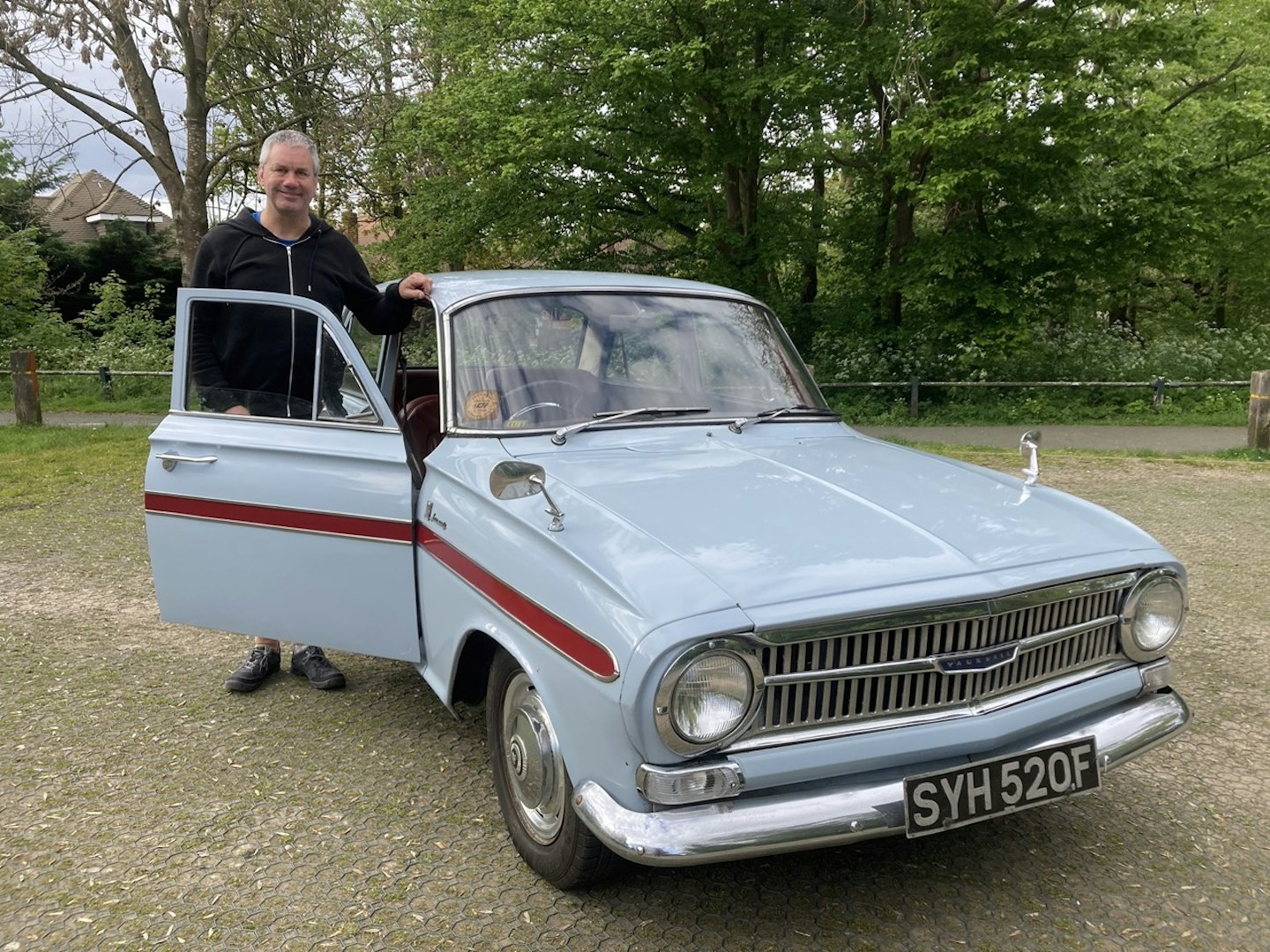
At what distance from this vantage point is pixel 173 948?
8.61ft

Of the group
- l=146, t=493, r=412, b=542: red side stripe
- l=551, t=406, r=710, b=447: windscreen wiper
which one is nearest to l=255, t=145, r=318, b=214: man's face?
l=146, t=493, r=412, b=542: red side stripe

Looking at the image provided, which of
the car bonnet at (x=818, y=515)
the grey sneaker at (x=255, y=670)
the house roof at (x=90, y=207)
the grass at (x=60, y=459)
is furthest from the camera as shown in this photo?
the house roof at (x=90, y=207)

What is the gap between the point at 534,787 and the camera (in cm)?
290

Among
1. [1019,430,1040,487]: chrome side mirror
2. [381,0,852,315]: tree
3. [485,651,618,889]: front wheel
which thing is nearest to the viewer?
[485,651,618,889]: front wheel

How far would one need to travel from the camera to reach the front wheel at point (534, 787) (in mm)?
2688

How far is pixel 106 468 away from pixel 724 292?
9.10m

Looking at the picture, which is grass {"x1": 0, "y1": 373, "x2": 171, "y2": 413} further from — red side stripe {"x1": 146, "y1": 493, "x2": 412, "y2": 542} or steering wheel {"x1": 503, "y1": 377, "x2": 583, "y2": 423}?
steering wheel {"x1": 503, "y1": 377, "x2": 583, "y2": 423}

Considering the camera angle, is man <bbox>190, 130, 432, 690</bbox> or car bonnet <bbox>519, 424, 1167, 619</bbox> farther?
man <bbox>190, 130, 432, 690</bbox>

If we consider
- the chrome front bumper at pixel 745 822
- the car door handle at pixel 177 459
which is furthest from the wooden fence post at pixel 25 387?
the chrome front bumper at pixel 745 822

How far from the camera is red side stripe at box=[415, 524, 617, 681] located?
2395 mm

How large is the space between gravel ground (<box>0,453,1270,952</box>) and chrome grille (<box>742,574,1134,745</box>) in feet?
2.27

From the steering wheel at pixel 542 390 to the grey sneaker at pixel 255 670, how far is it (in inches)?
78.0

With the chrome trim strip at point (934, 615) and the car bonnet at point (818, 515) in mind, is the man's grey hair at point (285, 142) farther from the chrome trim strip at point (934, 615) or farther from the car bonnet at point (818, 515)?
the chrome trim strip at point (934, 615)

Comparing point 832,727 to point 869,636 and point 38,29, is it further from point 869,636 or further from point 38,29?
point 38,29
